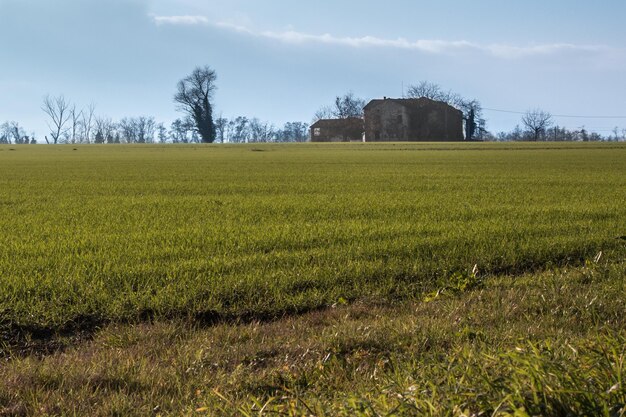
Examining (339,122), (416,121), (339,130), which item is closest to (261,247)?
(416,121)

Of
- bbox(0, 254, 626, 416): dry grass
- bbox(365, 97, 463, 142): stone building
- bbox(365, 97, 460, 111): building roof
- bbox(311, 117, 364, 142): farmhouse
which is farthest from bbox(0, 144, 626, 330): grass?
bbox(311, 117, 364, 142): farmhouse

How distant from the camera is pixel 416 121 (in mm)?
103938

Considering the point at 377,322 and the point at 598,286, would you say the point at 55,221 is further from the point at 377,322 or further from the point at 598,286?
the point at 598,286

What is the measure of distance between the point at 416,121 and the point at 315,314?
10252 centimetres

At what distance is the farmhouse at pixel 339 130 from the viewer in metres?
110

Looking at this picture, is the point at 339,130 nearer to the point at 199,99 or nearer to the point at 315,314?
the point at 199,99

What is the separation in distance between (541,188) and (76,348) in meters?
12.8

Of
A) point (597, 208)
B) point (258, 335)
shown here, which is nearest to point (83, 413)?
point (258, 335)

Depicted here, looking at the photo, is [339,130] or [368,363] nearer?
[368,363]

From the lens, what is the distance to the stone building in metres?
104

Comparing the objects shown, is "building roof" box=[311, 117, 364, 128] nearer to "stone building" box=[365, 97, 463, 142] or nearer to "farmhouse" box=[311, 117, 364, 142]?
"farmhouse" box=[311, 117, 364, 142]

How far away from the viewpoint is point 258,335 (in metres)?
3.88

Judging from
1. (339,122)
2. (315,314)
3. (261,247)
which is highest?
→ (339,122)

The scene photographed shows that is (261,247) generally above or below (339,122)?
below
